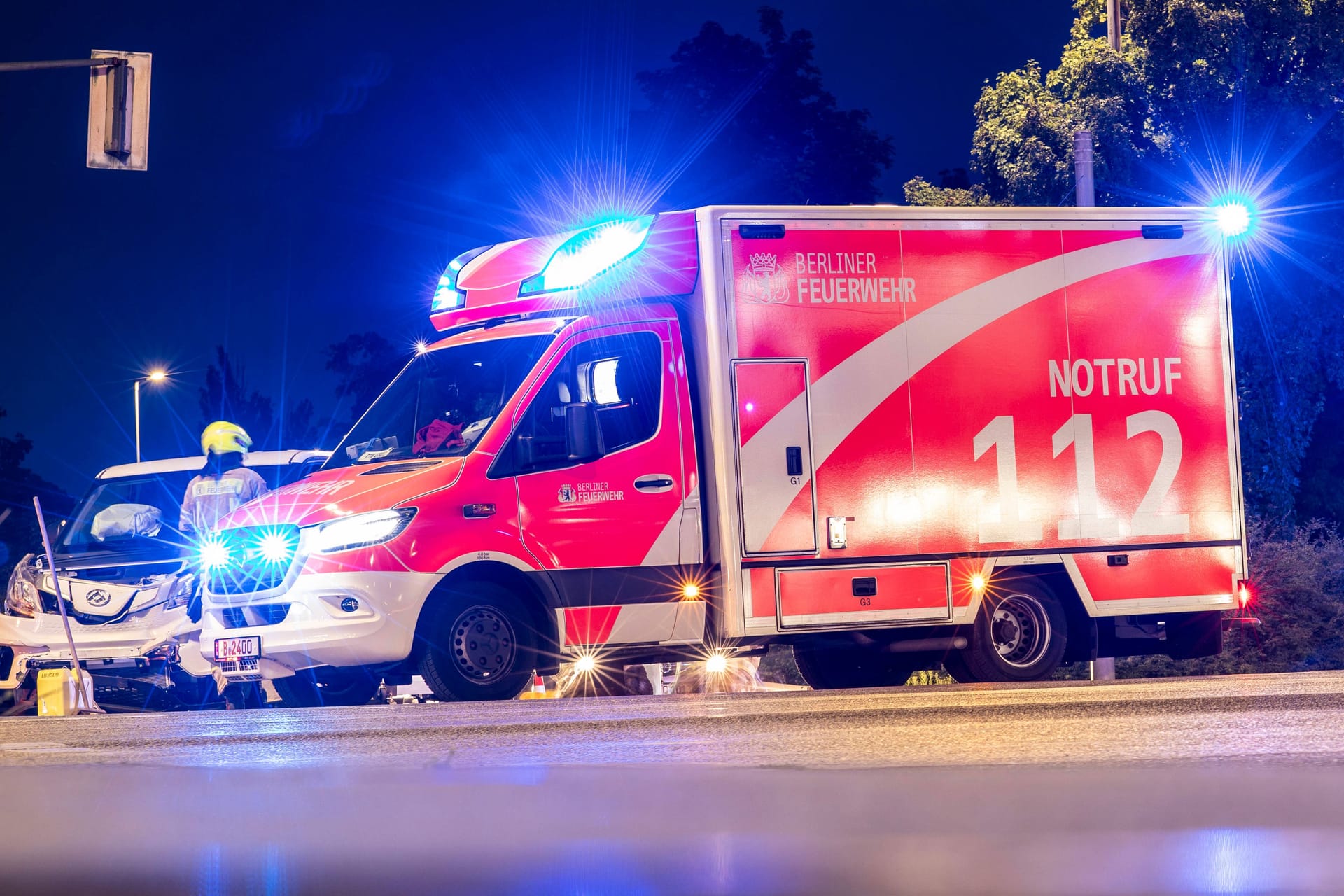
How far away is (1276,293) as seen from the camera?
77.4 ft

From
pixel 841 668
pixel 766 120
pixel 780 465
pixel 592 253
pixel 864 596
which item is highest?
pixel 766 120

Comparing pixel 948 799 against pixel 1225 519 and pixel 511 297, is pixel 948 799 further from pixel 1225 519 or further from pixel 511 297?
pixel 1225 519

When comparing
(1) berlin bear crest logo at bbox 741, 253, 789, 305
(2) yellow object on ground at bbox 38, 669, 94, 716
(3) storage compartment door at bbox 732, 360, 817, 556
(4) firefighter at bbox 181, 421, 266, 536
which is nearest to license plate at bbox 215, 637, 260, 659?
(4) firefighter at bbox 181, 421, 266, 536

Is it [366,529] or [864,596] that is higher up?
[366,529]

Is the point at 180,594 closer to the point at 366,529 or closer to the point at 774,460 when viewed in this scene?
the point at 366,529

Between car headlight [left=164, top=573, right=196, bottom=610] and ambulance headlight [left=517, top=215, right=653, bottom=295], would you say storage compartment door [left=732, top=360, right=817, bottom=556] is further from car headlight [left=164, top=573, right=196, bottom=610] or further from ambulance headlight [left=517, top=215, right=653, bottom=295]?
car headlight [left=164, top=573, right=196, bottom=610]

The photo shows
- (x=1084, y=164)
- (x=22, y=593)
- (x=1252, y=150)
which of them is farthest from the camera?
(x=1252, y=150)

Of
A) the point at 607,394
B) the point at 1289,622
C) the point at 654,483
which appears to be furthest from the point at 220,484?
the point at 1289,622

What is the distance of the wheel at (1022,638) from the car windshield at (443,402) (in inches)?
143

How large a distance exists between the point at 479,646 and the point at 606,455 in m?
1.42

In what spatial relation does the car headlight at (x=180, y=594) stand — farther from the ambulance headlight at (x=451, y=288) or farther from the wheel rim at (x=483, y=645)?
the wheel rim at (x=483, y=645)

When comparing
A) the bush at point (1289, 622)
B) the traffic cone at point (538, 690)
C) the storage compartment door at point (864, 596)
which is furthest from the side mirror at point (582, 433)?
the bush at point (1289, 622)

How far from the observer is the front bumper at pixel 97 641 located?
1280cm

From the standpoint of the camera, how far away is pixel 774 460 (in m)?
10.6
